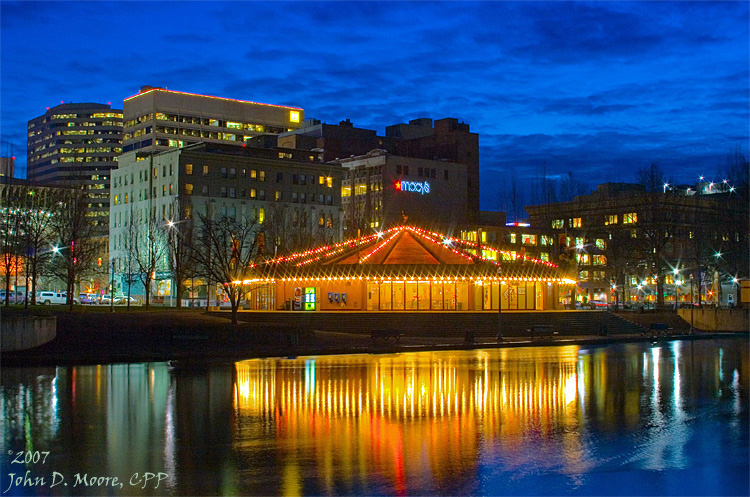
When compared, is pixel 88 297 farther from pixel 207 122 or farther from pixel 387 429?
pixel 387 429

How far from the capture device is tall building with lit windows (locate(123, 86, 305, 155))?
504 feet

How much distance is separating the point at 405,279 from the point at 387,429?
157 feet

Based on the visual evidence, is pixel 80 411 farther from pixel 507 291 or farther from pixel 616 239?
pixel 616 239

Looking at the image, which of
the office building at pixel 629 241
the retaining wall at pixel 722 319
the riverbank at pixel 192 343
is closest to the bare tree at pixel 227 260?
the riverbank at pixel 192 343

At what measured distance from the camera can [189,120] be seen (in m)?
157

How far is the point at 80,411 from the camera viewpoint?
21547 mm

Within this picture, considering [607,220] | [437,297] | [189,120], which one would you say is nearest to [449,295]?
[437,297]

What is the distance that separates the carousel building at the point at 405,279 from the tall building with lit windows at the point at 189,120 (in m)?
85.9

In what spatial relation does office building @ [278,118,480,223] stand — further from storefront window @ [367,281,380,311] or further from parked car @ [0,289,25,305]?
storefront window @ [367,281,380,311]

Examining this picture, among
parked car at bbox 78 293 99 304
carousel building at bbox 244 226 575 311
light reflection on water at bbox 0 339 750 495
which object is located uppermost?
carousel building at bbox 244 226 575 311

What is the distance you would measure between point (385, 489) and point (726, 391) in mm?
16310

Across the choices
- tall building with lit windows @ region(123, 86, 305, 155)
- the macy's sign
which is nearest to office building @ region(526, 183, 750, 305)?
the macy's sign

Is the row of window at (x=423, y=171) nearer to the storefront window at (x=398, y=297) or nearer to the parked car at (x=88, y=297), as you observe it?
the parked car at (x=88, y=297)

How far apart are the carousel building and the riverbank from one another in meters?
13.6
